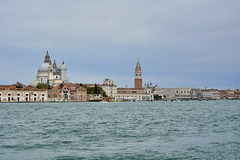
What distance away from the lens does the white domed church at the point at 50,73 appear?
13512 cm

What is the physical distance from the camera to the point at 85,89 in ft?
397

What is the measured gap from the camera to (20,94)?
335 feet

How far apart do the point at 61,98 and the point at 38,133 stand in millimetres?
94166

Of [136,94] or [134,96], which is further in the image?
[136,94]

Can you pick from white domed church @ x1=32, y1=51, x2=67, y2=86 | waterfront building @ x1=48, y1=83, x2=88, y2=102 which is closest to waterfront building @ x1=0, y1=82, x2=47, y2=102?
waterfront building @ x1=48, y1=83, x2=88, y2=102

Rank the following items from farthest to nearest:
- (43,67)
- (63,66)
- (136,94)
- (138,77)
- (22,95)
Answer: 1. (138,77)
2. (136,94)
3. (63,66)
4. (43,67)
5. (22,95)

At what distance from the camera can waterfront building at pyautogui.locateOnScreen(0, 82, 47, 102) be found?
99.3m

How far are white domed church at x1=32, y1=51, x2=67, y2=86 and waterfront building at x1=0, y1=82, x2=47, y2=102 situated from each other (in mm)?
25522

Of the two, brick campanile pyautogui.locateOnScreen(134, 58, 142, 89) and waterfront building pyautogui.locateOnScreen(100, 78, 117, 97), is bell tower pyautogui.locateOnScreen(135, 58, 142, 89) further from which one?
waterfront building pyautogui.locateOnScreen(100, 78, 117, 97)

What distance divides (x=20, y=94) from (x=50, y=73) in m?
33.5

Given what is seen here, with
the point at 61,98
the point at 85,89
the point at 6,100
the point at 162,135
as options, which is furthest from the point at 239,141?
the point at 85,89

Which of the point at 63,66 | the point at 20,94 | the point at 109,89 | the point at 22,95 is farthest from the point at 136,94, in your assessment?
the point at 20,94

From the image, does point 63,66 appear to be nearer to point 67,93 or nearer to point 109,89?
point 109,89

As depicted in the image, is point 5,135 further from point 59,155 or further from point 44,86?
point 44,86
